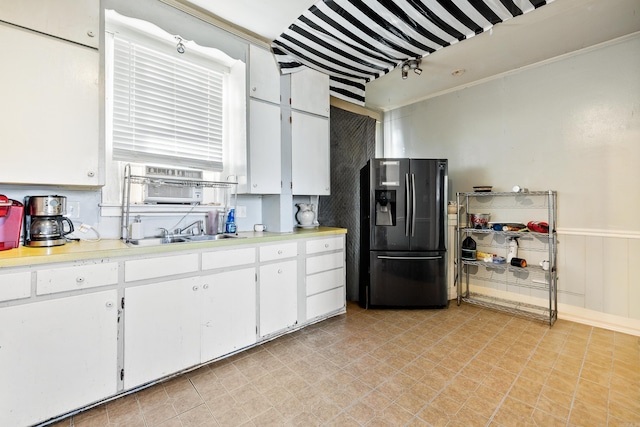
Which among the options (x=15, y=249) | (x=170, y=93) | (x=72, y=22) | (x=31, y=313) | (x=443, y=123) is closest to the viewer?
(x=31, y=313)

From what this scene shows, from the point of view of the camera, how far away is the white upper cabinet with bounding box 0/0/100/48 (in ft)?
5.01

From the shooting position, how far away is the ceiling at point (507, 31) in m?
2.12

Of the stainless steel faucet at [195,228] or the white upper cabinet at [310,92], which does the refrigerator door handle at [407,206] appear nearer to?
the white upper cabinet at [310,92]

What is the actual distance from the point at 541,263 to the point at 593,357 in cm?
93

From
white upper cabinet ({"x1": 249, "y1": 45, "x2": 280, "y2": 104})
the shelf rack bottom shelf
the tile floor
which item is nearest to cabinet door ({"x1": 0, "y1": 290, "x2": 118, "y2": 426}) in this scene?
the tile floor

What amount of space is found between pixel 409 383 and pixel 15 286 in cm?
222

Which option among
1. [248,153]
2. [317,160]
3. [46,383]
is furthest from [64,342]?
[317,160]

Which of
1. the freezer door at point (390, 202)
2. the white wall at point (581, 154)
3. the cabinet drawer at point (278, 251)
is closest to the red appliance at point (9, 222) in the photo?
the cabinet drawer at point (278, 251)

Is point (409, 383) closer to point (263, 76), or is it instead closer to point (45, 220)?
point (45, 220)

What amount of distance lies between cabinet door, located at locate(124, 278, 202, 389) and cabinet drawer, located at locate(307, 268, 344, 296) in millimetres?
1034

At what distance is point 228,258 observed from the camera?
2.07 m

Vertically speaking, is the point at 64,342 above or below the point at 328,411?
above

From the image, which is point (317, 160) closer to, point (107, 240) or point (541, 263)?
point (107, 240)

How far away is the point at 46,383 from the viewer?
142 cm
